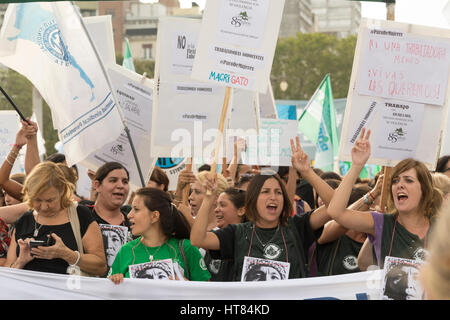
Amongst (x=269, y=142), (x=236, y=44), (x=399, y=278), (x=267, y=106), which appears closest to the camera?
(x=399, y=278)

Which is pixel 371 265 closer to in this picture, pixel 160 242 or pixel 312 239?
pixel 312 239

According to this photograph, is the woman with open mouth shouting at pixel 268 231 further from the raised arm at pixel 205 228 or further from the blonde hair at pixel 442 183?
the blonde hair at pixel 442 183

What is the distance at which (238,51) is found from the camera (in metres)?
5.12

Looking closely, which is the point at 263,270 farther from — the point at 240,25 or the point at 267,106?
the point at 267,106

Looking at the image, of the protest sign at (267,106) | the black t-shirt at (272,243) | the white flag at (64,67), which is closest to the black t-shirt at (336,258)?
the black t-shirt at (272,243)

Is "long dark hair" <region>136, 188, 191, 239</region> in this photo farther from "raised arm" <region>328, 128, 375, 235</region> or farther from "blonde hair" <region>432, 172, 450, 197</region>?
"blonde hair" <region>432, 172, 450, 197</region>

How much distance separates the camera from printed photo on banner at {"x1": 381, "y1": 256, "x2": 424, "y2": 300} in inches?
161

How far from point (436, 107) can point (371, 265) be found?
1438mm

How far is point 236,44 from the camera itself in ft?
16.8

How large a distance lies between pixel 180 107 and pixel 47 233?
1.83m

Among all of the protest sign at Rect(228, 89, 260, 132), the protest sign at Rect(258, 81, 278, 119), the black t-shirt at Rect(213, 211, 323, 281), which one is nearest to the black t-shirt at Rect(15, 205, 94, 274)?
the black t-shirt at Rect(213, 211, 323, 281)

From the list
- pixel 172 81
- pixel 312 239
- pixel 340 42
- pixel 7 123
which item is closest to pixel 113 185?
pixel 172 81

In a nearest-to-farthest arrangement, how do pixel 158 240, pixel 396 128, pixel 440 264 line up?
pixel 440 264, pixel 158 240, pixel 396 128

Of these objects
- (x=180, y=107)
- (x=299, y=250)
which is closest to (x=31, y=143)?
(x=180, y=107)
